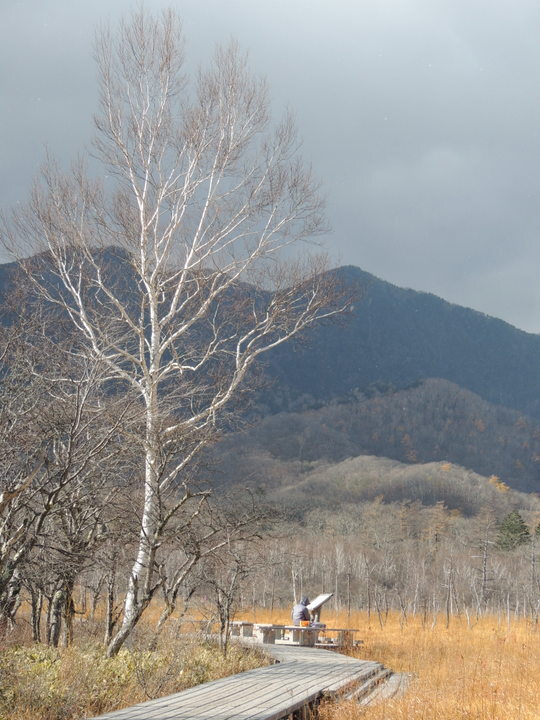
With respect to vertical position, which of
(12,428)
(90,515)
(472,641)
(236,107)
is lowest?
(472,641)

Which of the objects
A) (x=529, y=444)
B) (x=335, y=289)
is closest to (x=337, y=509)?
(x=335, y=289)

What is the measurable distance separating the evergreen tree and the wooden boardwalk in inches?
1641

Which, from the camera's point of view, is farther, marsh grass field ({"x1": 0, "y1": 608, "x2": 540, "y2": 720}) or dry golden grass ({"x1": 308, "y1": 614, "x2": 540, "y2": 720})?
dry golden grass ({"x1": 308, "y1": 614, "x2": 540, "y2": 720})

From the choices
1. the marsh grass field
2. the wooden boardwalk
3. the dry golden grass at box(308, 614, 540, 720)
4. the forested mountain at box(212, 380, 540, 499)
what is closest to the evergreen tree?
the dry golden grass at box(308, 614, 540, 720)

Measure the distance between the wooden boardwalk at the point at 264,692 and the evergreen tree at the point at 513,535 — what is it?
4167 cm

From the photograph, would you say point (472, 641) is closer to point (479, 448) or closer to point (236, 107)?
point (236, 107)

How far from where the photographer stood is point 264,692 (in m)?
7.20

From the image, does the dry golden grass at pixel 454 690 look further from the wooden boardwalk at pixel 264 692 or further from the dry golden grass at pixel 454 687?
the wooden boardwalk at pixel 264 692

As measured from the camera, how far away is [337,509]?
7856 cm

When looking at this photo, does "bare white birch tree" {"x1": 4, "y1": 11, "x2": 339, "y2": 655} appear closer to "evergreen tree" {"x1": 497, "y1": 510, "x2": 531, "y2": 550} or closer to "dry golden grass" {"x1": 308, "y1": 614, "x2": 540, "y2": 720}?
"dry golden grass" {"x1": 308, "y1": 614, "x2": 540, "y2": 720}

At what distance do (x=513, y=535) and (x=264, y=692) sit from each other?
4598 centimetres

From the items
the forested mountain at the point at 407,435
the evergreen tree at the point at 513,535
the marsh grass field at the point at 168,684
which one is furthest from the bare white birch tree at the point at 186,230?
the forested mountain at the point at 407,435

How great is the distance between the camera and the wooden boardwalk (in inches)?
227

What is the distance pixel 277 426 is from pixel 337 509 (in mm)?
64509
